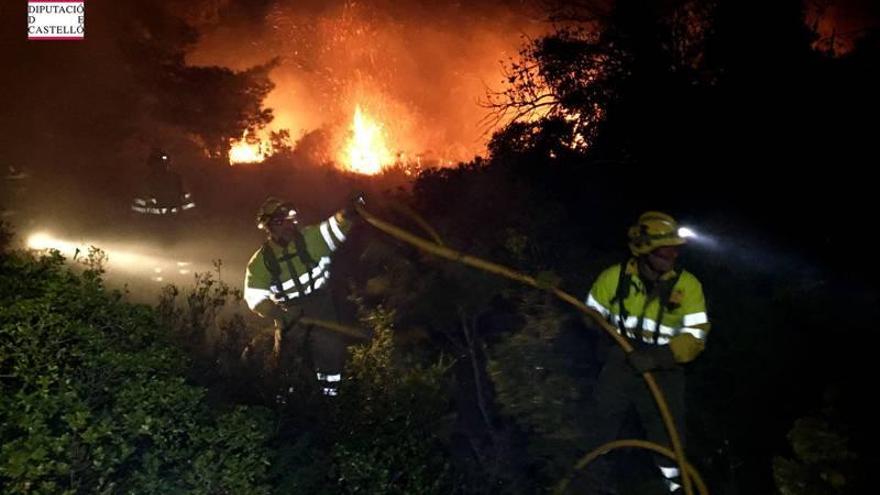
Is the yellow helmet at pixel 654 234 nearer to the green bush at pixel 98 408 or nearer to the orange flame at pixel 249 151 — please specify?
the green bush at pixel 98 408

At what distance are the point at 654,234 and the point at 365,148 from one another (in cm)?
1761

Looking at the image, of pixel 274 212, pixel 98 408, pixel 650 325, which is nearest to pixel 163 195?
pixel 274 212

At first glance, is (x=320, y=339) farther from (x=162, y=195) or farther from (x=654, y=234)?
(x=162, y=195)

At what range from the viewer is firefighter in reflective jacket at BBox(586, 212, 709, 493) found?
169 inches

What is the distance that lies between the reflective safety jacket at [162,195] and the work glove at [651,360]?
9.52 metres

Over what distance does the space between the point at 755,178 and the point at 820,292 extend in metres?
1.93

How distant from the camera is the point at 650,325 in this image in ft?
14.8

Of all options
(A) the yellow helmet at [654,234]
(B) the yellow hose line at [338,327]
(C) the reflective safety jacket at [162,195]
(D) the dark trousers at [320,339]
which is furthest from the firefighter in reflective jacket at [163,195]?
(A) the yellow helmet at [654,234]

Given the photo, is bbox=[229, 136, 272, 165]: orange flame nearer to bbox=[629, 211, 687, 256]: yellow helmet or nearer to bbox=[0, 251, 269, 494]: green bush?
bbox=[0, 251, 269, 494]: green bush

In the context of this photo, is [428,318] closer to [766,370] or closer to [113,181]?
[766,370]

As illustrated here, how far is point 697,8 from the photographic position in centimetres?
884

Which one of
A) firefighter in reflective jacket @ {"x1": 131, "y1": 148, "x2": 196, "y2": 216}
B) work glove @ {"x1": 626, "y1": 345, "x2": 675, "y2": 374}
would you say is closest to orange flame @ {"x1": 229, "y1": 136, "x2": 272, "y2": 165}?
firefighter in reflective jacket @ {"x1": 131, "y1": 148, "x2": 196, "y2": 216}

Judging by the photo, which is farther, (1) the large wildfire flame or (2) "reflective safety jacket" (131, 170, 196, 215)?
(1) the large wildfire flame

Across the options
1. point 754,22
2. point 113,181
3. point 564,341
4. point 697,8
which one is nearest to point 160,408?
point 564,341
